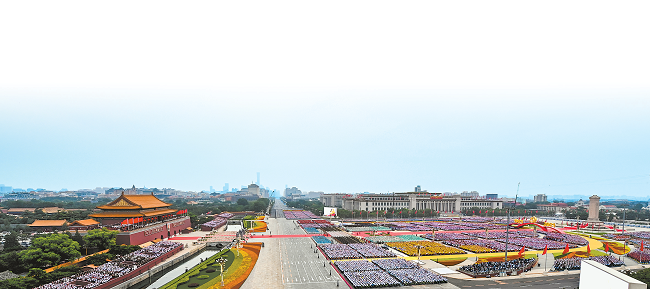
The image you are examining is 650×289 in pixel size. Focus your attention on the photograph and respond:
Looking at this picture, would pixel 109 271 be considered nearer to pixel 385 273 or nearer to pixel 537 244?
pixel 385 273

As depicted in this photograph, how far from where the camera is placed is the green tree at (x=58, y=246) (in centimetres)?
4344

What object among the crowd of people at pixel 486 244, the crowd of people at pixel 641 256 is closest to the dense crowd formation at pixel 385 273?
the crowd of people at pixel 486 244

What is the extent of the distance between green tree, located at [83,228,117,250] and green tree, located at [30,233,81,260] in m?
5.93

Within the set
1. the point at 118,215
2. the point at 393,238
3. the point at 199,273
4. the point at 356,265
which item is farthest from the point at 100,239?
the point at 393,238

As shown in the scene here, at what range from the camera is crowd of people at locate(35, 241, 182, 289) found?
115 ft

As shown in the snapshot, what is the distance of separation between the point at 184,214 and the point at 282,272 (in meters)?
58.2

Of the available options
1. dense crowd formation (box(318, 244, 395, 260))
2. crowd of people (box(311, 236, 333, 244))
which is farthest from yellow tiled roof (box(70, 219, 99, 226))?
dense crowd formation (box(318, 244, 395, 260))

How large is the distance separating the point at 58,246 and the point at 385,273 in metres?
42.6

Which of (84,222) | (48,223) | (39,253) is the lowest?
(39,253)

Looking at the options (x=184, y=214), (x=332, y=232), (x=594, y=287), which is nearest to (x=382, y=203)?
(x=332, y=232)

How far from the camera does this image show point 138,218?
6488 centimetres

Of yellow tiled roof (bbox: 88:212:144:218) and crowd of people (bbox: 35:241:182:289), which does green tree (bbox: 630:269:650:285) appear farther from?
yellow tiled roof (bbox: 88:212:144:218)

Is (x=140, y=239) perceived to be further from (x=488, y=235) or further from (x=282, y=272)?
(x=488, y=235)

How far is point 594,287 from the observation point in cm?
2538
